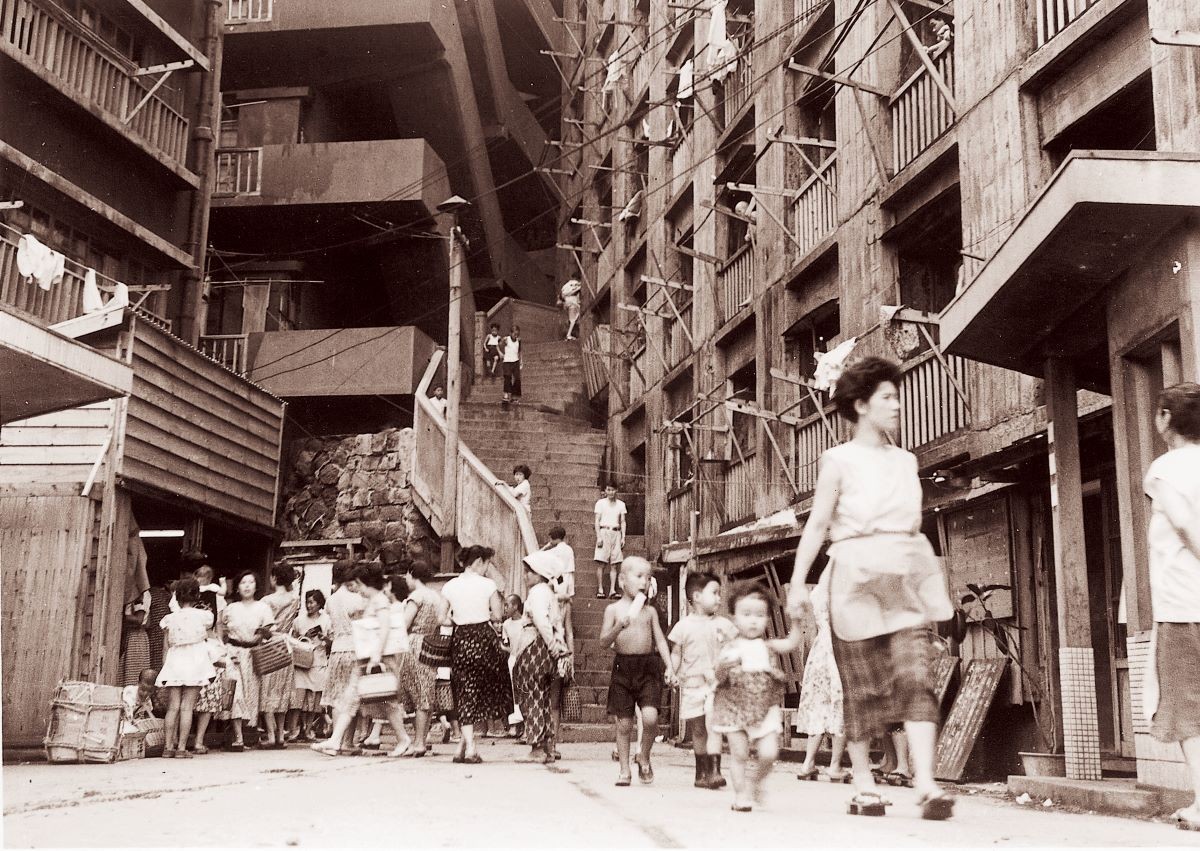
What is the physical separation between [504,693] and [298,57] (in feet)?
61.3

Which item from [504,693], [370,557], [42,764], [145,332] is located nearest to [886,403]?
[504,693]

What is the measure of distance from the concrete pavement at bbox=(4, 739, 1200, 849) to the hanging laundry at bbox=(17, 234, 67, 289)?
325 inches

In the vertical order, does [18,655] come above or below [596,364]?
below

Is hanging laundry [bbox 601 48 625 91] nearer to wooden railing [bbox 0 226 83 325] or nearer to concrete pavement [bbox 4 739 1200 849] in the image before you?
wooden railing [bbox 0 226 83 325]

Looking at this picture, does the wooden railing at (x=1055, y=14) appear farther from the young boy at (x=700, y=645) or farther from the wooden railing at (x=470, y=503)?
the wooden railing at (x=470, y=503)

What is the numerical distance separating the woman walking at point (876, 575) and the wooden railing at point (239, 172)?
71.8 ft

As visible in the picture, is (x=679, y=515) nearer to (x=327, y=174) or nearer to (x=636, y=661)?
(x=327, y=174)

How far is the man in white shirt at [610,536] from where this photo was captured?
1959 centimetres

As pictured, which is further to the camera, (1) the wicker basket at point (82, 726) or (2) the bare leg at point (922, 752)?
(1) the wicker basket at point (82, 726)

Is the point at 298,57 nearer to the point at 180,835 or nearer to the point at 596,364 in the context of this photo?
the point at 596,364

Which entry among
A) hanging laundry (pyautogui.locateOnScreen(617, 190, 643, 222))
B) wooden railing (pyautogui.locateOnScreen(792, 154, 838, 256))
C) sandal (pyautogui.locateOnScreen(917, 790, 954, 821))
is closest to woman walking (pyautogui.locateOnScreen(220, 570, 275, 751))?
wooden railing (pyautogui.locateOnScreen(792, 154, 838, 256))

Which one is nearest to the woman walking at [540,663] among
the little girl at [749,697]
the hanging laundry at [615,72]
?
the little girl at [749,697]

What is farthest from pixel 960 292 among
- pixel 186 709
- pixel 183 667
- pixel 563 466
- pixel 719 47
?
pixel 563 466

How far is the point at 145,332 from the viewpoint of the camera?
1686cm
